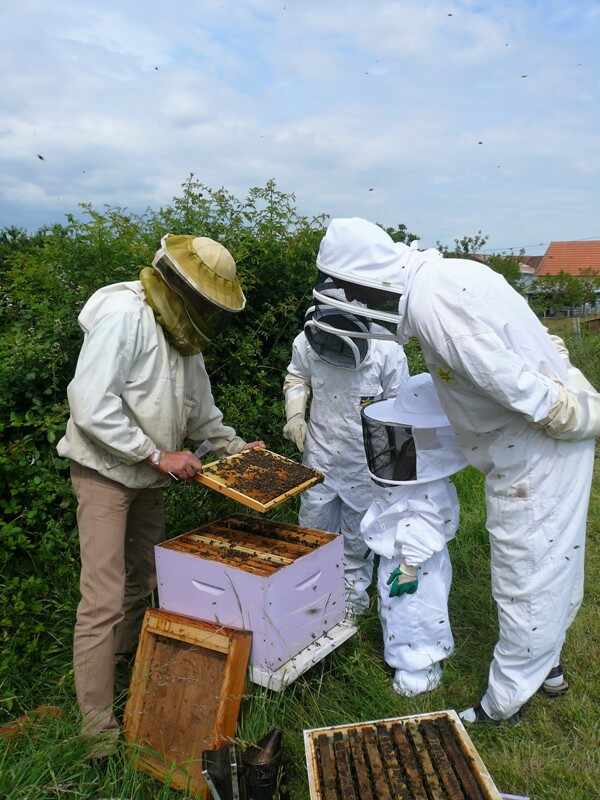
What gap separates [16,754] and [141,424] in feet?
4.88

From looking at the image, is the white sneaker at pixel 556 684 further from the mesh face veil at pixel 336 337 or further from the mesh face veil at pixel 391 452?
the mesh face veil at pixel 336 337

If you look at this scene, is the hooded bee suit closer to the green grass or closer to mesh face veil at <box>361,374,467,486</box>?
mesh face veil at <box>361,374,467,486</box>

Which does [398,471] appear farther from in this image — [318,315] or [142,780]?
[142,780]

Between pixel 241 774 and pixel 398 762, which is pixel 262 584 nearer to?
pixel 241 774

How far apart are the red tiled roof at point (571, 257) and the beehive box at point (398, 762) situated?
41.1 metres

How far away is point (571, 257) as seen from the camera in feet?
141

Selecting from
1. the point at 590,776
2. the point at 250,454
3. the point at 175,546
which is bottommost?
the point at 590,776

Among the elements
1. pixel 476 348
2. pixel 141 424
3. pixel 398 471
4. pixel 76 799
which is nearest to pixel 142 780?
pixel 76 799

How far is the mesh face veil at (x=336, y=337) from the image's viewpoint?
362 centimetres

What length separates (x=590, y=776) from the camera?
2732 mm

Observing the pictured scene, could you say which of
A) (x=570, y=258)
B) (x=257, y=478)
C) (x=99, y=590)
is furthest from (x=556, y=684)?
(x=570, y=258)

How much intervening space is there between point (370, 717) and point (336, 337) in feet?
6.87

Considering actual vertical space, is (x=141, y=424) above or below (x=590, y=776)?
above

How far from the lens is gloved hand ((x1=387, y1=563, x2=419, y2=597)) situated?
3109 millimetres
